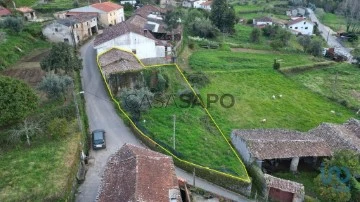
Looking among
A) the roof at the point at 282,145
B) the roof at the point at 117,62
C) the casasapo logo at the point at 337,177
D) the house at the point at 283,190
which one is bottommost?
the house at the point at 283,190

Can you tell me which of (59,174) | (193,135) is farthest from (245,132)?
(59,174)

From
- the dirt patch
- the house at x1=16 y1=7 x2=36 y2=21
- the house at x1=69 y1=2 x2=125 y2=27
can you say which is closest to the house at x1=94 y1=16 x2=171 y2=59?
the dirt patch

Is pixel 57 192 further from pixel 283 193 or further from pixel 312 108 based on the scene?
pixel 312 108

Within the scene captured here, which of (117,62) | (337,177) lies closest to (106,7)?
(117,62)

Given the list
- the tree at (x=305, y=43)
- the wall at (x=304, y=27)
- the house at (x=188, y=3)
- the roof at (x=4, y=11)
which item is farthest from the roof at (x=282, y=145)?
the house at (x=188, y=3)

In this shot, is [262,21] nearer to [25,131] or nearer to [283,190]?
[283,190]

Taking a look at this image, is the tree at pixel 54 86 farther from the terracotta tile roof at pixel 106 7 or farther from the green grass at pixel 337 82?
the terracotta tile roof at pixel 106 7
